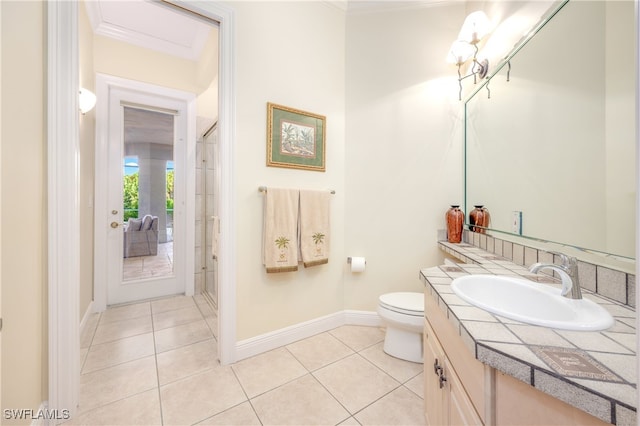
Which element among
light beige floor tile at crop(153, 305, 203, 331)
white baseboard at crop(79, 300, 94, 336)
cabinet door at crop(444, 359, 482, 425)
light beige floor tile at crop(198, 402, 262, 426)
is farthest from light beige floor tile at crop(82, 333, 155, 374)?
cabinet door at crop(444, 359, 482, 425)

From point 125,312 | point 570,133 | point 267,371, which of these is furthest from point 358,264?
point 125,312

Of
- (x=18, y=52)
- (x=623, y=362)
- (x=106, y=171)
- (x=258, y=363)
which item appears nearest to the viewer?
(x=623, y=362)

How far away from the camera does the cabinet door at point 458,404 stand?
0.70 metres

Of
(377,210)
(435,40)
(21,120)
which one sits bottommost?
(377,210)

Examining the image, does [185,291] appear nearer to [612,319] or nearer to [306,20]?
[306,20]

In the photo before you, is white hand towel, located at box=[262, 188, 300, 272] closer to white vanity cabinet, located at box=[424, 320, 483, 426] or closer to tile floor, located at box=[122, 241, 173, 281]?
white vanity cabinet, located at box=[424, 320, 483, 426]

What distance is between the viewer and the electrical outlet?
1.48 metres

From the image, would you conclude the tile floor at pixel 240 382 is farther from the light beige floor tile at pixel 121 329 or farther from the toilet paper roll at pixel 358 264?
the toilet paper roll at pixel 358 264

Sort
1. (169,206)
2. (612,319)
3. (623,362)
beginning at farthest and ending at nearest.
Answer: (169,206) < (612,319) < (623,362)

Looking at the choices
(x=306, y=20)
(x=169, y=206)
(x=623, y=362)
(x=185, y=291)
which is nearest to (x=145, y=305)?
(x=185, y=291)

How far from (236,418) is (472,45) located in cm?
287

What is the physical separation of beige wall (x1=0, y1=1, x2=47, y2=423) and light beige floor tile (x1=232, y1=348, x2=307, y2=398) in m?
0.95

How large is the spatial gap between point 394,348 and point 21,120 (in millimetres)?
2346

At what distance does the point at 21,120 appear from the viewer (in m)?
1.09
